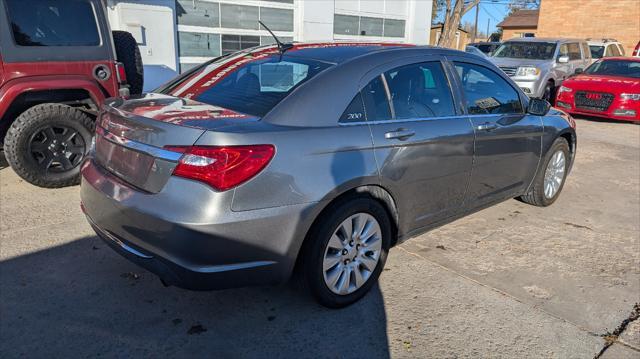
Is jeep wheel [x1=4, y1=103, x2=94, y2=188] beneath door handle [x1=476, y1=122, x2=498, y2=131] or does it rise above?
beneath

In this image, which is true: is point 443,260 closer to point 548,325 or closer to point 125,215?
point 548,325

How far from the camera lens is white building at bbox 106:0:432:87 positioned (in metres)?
9.69

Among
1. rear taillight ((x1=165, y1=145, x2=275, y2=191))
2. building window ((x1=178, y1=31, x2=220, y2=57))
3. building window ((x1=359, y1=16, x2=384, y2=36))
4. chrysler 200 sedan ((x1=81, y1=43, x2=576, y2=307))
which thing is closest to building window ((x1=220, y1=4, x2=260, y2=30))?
building window ((x1=178, y1=31, x2=220, y2=57))

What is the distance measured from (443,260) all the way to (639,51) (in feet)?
57.7

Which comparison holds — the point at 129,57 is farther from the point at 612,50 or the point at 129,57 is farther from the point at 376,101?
the point at 612,50

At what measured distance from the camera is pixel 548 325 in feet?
10.0

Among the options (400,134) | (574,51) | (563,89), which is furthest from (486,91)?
(574,51)

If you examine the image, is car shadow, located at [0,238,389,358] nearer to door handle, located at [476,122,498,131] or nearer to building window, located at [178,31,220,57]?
door handle, located at [476,122,498,131]

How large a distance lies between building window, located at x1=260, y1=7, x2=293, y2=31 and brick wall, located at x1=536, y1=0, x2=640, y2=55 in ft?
69.7

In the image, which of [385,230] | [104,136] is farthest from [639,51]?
[104,136]

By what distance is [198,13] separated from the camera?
34.4 ft

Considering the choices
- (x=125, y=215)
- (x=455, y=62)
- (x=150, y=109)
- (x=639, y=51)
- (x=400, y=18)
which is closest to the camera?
(x=125, y=215)

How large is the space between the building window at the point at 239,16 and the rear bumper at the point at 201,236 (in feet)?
29.1

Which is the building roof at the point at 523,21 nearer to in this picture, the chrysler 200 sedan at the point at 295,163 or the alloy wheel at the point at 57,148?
the chrysler 200 sedan at the point at 295,163
